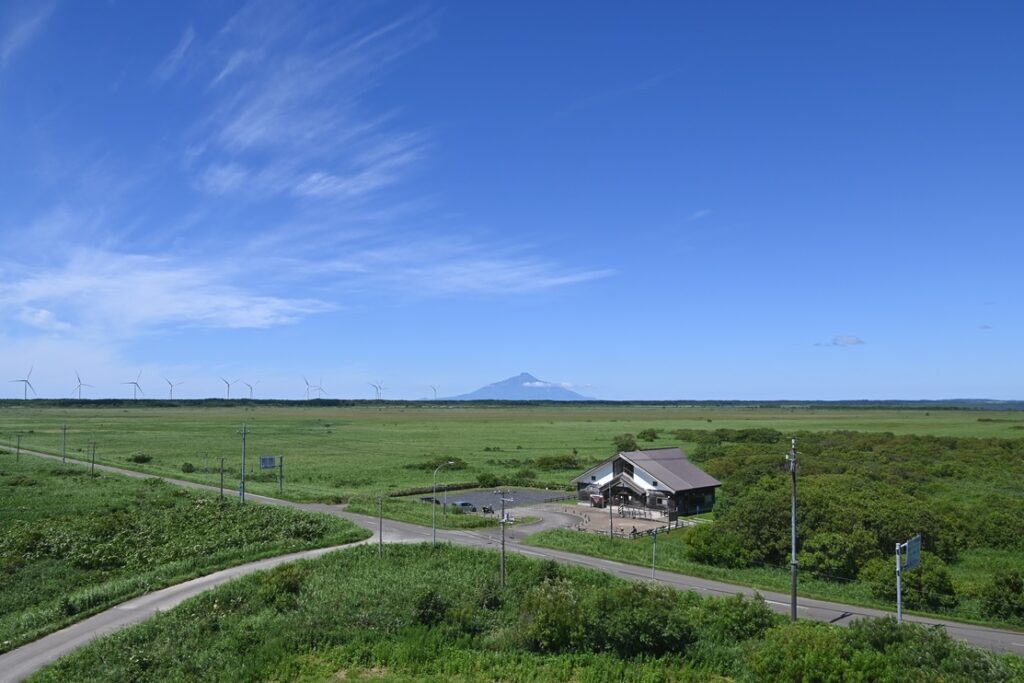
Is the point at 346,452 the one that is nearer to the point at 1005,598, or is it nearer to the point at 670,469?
the point at 670,469

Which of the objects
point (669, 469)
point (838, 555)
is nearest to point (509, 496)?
point (669, 469)

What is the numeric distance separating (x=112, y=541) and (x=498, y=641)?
1546 inches

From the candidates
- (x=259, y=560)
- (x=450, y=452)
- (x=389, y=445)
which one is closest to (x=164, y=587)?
(x=259, y=560)

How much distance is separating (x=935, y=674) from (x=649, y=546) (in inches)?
1273

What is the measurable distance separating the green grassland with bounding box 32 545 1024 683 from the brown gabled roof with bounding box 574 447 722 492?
104ft

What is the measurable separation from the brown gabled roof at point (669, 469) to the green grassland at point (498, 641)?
31586 mm

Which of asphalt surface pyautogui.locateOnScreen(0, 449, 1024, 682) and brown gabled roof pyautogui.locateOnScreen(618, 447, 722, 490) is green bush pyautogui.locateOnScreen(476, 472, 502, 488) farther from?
asphalt surface pyautogui.locateOnScreen(0, 449, 1024, 682)

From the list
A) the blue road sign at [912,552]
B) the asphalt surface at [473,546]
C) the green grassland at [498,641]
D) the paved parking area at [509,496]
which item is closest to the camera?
the green grassland at [498,641]

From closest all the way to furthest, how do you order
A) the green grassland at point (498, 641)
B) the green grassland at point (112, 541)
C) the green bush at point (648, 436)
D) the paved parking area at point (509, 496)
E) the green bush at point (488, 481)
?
the green grassland at point (498, 641) → the green grassland at point (112, 541) → the paved parking area at point (509, 496) → the green bush at point (488, 481) → the green bush at point (648, 436)

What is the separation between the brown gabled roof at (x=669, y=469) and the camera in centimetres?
7250

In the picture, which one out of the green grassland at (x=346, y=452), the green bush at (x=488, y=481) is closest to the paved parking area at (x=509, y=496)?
the green bush at (x=488, y=481)

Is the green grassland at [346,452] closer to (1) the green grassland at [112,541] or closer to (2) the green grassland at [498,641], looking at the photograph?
(1) the green grassland at [112,541]

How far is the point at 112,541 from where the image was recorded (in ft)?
187

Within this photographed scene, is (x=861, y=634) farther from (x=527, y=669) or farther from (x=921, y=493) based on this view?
(x=921, y=493)
